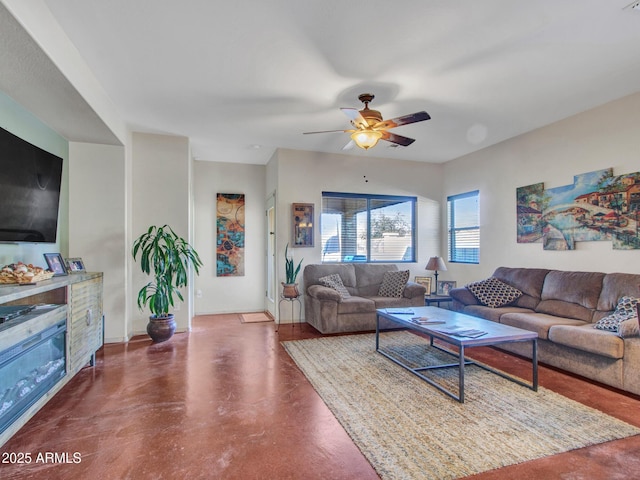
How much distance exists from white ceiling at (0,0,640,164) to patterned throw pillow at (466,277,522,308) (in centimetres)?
203

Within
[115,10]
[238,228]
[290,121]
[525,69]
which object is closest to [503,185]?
[525,69]

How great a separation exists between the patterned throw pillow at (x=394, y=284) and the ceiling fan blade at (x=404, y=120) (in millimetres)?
2473

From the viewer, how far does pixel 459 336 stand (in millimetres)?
2771

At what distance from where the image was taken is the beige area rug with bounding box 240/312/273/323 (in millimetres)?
5559

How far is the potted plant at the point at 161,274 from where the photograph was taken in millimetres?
4246

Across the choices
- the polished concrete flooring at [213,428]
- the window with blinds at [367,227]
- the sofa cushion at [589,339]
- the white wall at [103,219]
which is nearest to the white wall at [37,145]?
the white wall at [103,219]

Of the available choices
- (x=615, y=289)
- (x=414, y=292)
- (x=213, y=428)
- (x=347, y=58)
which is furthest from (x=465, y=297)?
(x=213, y=428)

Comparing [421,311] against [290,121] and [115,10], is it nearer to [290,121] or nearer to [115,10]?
[290,121]

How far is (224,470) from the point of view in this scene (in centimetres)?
186

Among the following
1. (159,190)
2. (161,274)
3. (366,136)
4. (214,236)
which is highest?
(366,136)

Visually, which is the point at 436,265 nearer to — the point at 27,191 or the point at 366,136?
the point at 366,136

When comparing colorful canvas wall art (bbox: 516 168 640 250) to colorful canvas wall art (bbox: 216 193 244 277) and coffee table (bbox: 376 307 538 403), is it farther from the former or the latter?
colorful canvas wall art (bbox: 216 193 244 277)

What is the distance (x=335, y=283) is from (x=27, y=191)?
3.59m

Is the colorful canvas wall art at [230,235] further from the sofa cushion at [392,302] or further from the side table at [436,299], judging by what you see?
the side table at [436,299]
